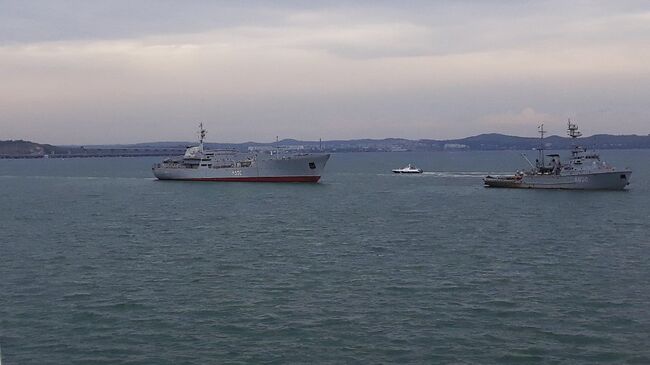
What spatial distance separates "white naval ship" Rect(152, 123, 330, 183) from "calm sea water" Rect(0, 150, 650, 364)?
38.8 metres

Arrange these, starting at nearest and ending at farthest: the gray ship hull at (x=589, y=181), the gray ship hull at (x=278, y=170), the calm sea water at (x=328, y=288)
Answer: the calm sea water at (x=328, y=288) → the gray ship hull at (x=589, y=181) → the gray ship hull at (x=278, y=170)

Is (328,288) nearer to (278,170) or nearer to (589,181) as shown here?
(589,181)

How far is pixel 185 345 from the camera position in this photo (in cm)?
1952

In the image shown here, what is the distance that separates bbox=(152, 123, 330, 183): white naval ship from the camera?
92000 millimetres

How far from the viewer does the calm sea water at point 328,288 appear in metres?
19.2

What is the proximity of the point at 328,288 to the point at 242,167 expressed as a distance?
229 ft

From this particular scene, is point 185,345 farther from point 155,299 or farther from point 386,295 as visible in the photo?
point 386,295

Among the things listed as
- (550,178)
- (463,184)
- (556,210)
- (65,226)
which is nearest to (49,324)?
(65,226)

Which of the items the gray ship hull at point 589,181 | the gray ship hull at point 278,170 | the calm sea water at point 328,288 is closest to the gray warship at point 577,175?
the gray ship hull at point 589,181

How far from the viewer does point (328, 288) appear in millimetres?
26359

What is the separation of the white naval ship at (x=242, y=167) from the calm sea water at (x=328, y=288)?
38.8 meters

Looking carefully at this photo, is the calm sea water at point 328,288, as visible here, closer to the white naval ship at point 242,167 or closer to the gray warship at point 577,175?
the gray warship at point 577,175

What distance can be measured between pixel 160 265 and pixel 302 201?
3543cm

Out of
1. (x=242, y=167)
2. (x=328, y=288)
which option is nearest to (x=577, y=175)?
(x=242, y=167)
